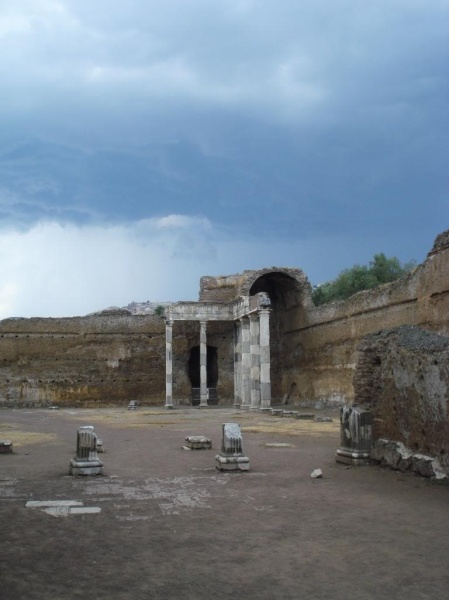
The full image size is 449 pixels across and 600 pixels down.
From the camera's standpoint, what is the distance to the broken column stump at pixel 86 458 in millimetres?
9117

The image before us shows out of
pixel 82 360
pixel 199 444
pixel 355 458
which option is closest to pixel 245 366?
pixel 82 360

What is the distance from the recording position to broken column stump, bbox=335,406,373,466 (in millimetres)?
10109

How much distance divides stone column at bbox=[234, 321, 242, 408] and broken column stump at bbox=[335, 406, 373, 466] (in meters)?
22.6

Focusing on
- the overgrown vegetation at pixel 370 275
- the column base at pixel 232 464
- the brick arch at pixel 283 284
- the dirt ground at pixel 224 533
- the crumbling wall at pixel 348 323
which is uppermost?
the overgrown vegetation at pixel 370 275

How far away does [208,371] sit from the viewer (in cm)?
4006

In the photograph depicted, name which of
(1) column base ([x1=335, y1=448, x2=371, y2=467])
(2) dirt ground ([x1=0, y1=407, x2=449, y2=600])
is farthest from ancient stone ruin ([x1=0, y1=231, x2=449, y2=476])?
(2) dirt ground ([x1=0, y1=407, x2=449, y2=600])

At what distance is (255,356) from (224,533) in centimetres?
2543

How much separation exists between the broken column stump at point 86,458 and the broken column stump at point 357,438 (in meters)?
3.98

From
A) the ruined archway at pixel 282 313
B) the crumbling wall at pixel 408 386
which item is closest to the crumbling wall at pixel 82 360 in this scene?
the ruined archway at pixel 282 313

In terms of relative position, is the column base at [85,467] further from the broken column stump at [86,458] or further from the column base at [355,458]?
the column base at [355,458]

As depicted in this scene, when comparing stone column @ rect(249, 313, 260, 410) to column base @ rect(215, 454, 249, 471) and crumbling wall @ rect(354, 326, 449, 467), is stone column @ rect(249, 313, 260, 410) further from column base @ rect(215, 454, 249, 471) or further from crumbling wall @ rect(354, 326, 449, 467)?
column base @ rect(215, 454, 249, 471)

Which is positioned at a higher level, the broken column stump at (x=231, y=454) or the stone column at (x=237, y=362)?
the stone column at (x=237, y=362)

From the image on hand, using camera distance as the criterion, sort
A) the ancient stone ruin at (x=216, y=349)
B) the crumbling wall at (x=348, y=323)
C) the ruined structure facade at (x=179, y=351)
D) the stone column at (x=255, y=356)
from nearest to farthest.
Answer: the crumbling wall at (x=348, y=323) → the ancient stone ruin at (x=216, y=349) → the stone column at (x=255, y=356) → the ruined structure facade at (x=179, y=351)

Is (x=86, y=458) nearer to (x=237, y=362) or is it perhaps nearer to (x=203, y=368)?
(x=203, y=368)
